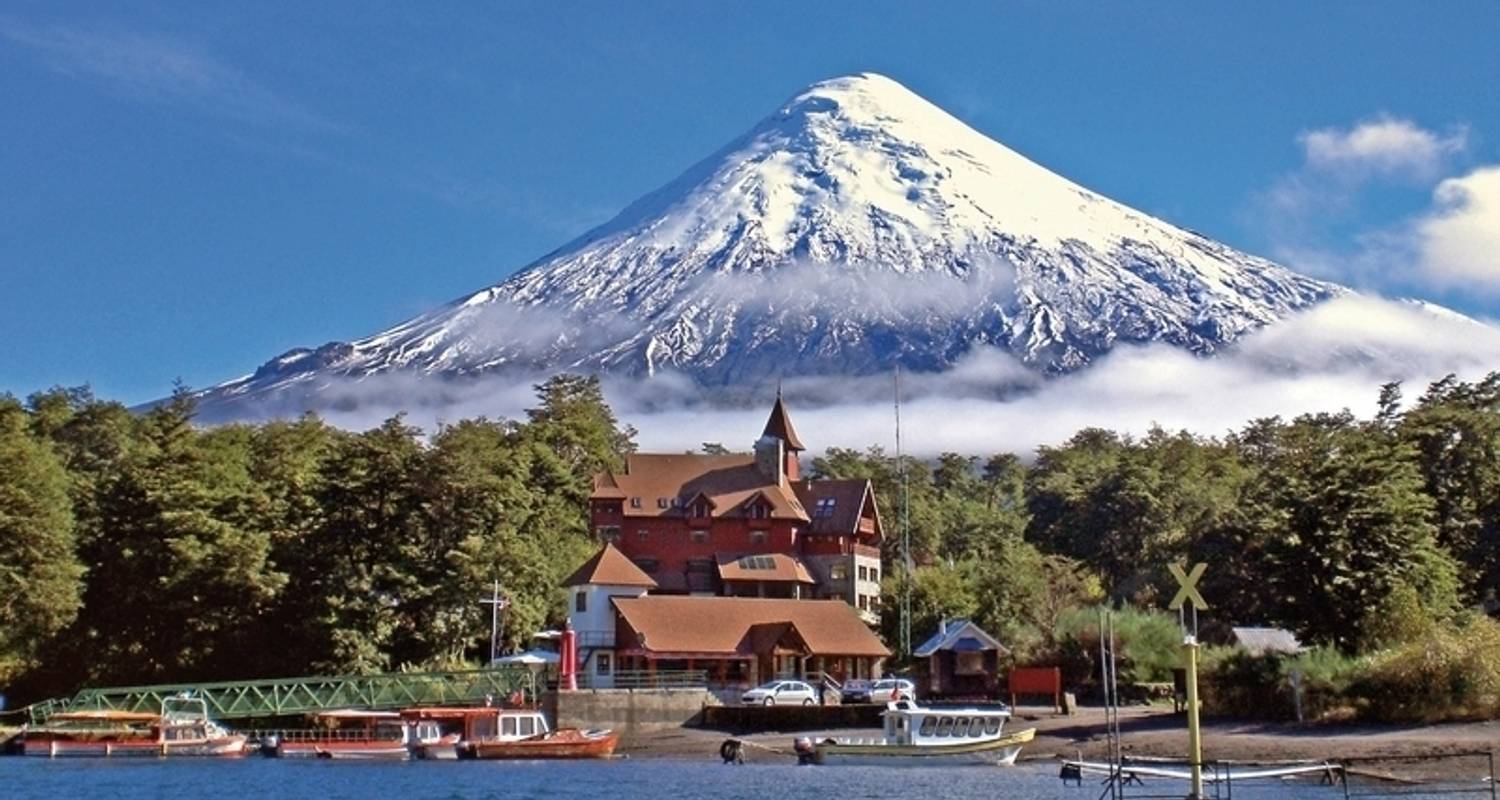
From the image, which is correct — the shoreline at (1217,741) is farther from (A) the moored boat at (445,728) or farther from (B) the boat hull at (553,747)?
(A) the moored boat at (445,728)

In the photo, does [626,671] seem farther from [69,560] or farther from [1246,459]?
[1246,459]

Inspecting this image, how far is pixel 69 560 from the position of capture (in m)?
66.2

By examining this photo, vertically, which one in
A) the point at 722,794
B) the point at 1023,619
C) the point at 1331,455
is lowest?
the point at 722,794

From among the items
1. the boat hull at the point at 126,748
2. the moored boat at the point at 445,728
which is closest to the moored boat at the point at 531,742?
the moored boat at the point at 445,728

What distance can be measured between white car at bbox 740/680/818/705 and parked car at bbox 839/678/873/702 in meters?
1.11

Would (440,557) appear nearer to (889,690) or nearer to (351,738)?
(351,738)

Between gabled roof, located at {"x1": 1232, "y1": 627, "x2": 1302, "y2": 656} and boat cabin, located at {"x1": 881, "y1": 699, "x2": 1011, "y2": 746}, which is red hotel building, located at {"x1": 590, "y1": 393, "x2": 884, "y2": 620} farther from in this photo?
boat cabin, located at {"x1": 881, "y1": 699, "x2": 1011, "y2": 746}

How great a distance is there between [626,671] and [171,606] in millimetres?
17187

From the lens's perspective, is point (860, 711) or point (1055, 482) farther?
point (1055, 482)

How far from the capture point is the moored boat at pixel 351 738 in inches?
2373

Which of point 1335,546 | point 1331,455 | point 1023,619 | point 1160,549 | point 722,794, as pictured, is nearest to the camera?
point 722,794

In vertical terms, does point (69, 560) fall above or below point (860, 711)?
above

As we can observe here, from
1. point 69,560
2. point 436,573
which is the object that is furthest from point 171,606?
point 436,573

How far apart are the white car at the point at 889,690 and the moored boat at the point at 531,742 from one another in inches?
362
